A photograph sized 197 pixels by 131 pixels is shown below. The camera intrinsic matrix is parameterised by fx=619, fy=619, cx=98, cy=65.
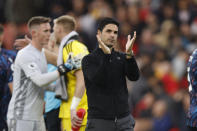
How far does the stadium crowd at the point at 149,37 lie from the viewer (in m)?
13.4

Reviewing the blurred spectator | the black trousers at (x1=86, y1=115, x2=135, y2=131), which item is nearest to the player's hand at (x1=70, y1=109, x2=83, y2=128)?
the black trousers at (x1=86, y1=115, x2=135, y2=131)

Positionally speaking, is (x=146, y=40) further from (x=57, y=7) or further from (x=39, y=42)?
(x=39, y=42)

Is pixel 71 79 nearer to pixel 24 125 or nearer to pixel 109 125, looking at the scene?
pixel 24 125

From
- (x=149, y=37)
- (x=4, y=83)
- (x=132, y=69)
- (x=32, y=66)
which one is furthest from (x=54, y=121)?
(x=149, y=37)

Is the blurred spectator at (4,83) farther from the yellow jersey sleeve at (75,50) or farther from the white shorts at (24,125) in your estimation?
the yellow jersey sleeve at (75,50)

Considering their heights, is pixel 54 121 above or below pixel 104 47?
below

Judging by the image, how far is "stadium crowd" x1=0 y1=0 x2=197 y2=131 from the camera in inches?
527

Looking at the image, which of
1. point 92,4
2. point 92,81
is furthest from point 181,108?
point 92,4

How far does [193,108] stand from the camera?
8617mm

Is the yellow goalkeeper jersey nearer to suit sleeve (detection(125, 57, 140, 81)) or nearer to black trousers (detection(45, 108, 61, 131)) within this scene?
black trousers (detection(45, 108, 61, 131))

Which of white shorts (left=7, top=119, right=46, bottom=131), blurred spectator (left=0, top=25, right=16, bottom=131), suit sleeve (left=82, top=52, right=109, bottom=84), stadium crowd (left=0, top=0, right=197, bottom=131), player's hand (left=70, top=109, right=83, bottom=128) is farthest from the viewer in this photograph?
stadium crowd (left=0, top=0, right=197, bottom=131)

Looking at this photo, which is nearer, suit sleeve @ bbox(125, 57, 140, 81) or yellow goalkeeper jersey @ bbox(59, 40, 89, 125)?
suit sleeve @ bbox(125, 57, 140, 81)

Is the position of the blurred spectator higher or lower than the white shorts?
higher

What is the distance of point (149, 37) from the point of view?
1722 cm
